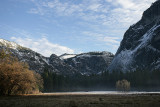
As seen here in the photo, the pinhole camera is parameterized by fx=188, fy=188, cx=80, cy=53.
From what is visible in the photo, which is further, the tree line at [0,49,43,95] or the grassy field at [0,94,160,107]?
the tree line at [0,49,43,95]

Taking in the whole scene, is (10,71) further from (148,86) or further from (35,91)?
(148,86)

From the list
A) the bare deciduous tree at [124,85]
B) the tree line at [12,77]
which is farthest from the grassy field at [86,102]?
the bare deciduous tree at [124,85]

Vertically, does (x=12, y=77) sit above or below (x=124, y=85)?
above

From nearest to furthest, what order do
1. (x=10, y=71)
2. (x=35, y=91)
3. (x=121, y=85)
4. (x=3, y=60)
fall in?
(x=10, y=71) → (x=3, y=60) → (x=35, y=91) → (x=121, y=85)

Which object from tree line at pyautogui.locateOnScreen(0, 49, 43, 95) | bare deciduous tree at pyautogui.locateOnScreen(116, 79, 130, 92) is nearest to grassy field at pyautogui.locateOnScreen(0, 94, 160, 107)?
tree line at pyautogui.locateOnScreen(0, 49, 43, 95)

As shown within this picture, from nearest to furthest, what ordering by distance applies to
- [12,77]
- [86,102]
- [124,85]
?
[86,102] < [12,77] < [124,85]

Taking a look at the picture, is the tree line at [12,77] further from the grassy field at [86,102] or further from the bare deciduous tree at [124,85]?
the bare deciduous tree at [124,85]

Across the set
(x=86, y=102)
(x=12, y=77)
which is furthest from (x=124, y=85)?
(x=86, y=102)

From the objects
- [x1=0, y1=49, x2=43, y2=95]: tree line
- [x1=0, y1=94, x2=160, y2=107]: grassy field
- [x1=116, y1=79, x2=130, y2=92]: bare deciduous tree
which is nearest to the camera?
[x1=0, y1=94, x2=160, y2=107]: grassy field

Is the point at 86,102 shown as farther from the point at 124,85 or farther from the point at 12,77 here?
the point at 124,85

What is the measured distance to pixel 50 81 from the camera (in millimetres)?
194125

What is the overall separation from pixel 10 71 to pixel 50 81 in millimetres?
135351

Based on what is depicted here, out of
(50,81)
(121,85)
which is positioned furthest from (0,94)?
(50,81)

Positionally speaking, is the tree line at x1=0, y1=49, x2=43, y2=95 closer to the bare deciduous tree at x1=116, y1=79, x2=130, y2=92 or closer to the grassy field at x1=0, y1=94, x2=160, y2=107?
the grassy field at x1=0, y1=94, x2=160, y2=107
